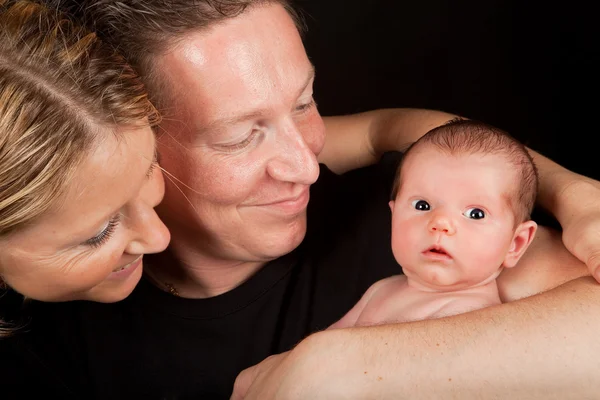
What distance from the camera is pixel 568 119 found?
9.81 feet

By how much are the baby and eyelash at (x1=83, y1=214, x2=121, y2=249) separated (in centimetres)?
57

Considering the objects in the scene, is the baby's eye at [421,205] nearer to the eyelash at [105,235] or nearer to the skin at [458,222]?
the skin at [458,222]

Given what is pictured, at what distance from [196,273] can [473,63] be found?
139 cm

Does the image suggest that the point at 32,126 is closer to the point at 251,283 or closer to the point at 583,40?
the point at 251,283

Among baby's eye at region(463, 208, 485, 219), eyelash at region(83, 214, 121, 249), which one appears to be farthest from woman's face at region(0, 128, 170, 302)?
baby's eye at region(463, 208, 485, 219)

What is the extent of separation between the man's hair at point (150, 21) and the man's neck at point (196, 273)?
412 mm

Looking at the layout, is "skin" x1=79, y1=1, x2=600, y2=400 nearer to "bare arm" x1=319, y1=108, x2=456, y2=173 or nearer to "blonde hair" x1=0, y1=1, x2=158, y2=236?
"blonde hair" x1=0, y1=1, x2=158, y2=236

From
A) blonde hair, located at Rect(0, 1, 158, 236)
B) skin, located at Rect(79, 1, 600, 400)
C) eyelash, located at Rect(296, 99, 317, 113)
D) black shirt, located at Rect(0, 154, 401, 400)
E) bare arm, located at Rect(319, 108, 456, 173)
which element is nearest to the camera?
blonde hair, located at Rect(0, 1, 158, 236)

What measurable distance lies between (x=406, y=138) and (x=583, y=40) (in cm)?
96

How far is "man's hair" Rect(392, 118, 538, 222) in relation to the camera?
1865mm

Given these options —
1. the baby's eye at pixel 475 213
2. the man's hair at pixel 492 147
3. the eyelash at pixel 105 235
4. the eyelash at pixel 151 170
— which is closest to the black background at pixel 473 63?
the man's hair at pixel 492 147

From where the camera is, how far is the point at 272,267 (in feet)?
7.10

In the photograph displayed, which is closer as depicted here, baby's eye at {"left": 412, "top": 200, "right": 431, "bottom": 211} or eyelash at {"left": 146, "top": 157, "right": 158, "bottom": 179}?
eyelash at {"left": 146, "top": 157, "right": 158, "bottom": 179}

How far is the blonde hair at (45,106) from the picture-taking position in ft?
5.01
